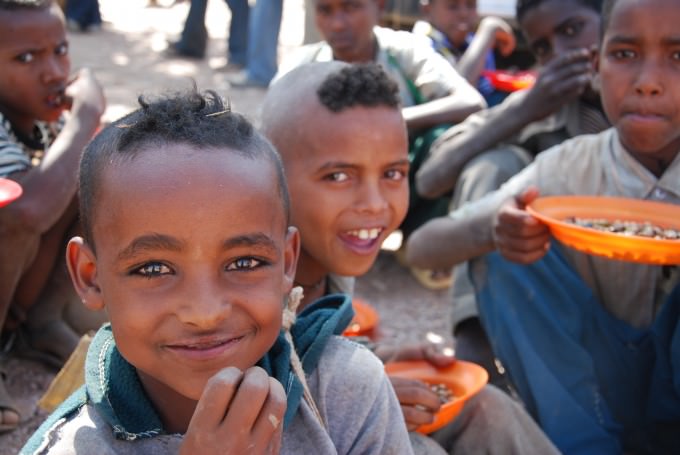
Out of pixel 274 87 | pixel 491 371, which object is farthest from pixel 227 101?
pixel 491 371

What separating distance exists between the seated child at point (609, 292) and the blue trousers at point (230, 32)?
625 centimetres

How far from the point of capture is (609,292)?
2418 millimetres

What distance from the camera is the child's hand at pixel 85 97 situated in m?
2.83

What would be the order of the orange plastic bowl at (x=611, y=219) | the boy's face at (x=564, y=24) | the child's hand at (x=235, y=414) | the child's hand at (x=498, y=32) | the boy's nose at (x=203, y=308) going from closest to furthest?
the child's hand at (x=235, y=414) < the boy's nose at (x=203, y=308) < the orange plastic bowl at (x=611, y=219) < the boy's face at (x=564, y=24) < the child's hand at (x=498, y=32)

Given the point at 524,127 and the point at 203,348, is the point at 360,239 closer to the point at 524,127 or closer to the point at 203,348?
the point at 203,348

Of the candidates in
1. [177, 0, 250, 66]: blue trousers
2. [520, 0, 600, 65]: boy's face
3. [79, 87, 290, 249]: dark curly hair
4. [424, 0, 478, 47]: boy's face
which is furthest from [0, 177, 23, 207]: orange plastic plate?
[177, 0, 250, 66]: blue trousers

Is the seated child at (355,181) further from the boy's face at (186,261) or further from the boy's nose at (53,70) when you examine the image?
the boy's nose at (53,70)

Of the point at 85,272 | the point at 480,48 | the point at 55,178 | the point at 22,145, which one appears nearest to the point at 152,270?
the point at 85,272

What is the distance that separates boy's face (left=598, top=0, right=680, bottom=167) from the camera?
2.27m

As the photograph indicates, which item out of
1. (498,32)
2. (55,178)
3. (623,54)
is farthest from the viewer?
(498,32)

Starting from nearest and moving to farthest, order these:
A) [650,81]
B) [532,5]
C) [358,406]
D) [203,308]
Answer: [203,308], [358,406], [650,81], [532,5]

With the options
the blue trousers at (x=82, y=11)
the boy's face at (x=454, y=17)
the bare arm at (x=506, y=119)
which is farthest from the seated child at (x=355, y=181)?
the blue trousers at (x=82, y=11)

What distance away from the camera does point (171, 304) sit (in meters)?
1.26

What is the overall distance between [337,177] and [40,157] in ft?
4.08
